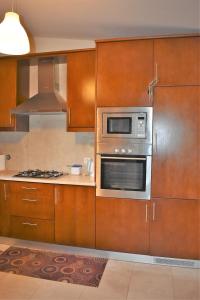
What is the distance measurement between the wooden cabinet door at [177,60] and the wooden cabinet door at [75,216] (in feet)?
4.71

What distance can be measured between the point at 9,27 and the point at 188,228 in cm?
238

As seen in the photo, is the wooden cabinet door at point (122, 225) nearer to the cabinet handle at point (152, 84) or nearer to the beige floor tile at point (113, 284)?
the beige floor tile at point (113, 284)

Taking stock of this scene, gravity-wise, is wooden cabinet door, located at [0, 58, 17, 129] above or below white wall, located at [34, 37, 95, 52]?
below

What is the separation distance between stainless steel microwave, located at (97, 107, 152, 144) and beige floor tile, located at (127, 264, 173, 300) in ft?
4.22

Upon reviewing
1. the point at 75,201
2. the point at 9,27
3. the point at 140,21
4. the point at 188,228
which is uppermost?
the point at 140,21

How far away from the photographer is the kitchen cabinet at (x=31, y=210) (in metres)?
2.80

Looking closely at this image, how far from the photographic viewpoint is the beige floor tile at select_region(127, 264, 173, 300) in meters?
2.05

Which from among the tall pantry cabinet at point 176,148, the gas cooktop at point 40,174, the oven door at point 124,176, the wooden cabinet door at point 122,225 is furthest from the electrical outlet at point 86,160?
the tall pantry cabinet at point 176,148

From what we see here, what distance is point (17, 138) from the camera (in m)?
3.48

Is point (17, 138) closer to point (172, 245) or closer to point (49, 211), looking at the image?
point (49, 211)

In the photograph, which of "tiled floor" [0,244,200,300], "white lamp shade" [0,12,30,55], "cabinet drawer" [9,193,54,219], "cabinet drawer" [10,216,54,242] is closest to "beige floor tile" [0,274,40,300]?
"tiled floor" [0,244,200,300]

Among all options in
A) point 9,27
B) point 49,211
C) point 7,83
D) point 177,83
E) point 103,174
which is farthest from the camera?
point 7,83

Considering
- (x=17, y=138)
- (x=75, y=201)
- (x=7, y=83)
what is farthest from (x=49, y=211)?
(x=7, y=83)

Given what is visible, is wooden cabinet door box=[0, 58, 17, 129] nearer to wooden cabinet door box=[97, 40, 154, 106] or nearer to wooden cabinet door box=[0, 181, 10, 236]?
wooden cabinet door box=[0, 181, 10, 236]
